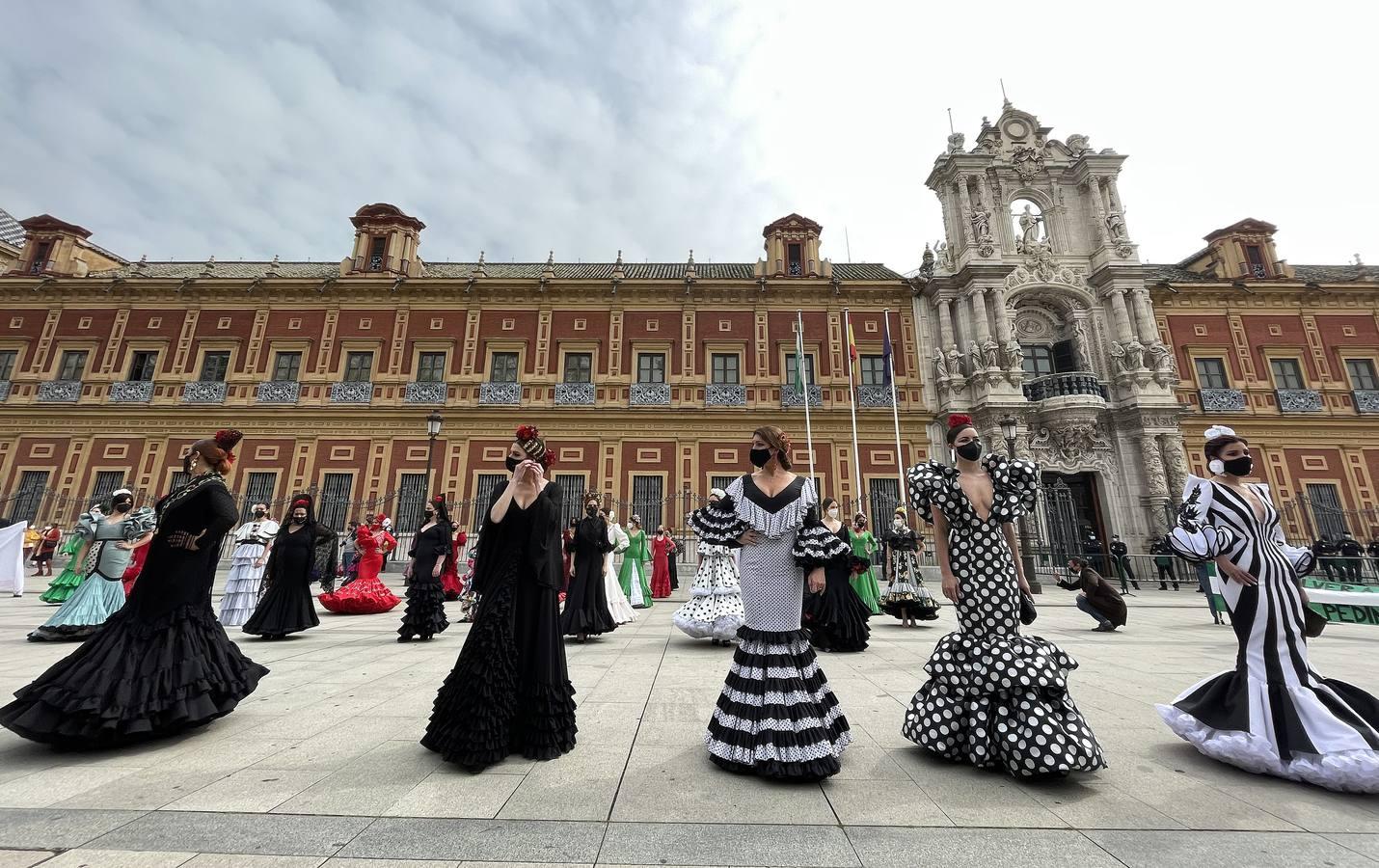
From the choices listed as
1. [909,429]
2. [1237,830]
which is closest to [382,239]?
[909,429]

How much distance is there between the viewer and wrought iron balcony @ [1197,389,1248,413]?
A: 1808cm

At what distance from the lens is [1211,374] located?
61.6 feet

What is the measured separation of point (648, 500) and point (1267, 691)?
15584mm

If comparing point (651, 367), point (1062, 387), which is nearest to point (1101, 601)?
point (1062, 387)

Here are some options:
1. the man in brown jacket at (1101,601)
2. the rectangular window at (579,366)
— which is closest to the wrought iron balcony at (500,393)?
the rectangular window at (579,366)

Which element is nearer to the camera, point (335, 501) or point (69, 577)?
point (69, 577)

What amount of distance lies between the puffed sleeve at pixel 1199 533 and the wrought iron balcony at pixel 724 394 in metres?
15.3

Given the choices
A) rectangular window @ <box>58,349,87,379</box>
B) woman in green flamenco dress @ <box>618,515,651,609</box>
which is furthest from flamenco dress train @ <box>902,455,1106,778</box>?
rectangular window @ <box>58,349,87,379</box>

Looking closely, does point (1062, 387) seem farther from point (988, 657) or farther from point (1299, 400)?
point (988, 657)

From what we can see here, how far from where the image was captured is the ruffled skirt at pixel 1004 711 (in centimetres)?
244

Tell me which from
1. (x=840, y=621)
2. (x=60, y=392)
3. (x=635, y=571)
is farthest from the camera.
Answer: (x=60, y=392)

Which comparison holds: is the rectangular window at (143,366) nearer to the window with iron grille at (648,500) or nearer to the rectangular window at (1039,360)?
the window with iron grille at (648,500)

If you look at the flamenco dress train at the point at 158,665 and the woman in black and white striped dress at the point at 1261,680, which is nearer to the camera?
the woman in black and white striped dress at the point at 1261,680

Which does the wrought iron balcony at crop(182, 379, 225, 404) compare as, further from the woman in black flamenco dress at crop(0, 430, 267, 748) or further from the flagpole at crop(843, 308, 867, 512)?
the flagpole at crop(843, 308, 867, 512)
